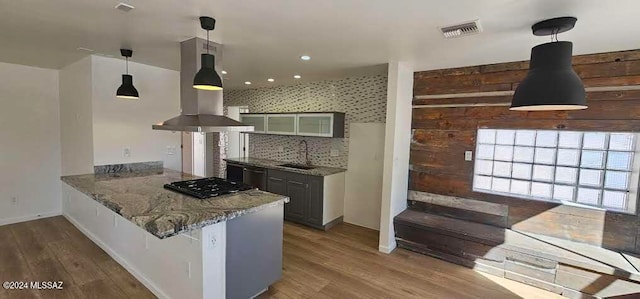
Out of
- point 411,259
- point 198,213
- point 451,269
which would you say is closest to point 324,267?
point 411,259

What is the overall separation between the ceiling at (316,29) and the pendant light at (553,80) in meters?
0.16

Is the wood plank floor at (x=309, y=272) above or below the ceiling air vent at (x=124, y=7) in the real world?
below

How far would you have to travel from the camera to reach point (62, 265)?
309 cm

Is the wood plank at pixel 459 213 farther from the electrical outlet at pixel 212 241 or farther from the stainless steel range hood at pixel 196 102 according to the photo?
the electrical outlet at pixel 212 241

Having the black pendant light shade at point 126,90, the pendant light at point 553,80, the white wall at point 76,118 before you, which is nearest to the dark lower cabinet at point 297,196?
the black pendant light shade at point 126,90

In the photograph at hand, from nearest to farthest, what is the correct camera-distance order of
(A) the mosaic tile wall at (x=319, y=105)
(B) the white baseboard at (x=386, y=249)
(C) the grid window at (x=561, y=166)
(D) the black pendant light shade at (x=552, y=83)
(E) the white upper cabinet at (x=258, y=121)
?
(D) the black pendant light shade at (x=552, y=83) → (C) the grid window at (x=561, y=166) → (B) the white baseboard at (x=386, y=249) → (A) the mosaic tile wall at (x=319, y=105) → (E) the white upper cabinet at (x=258, y=121)

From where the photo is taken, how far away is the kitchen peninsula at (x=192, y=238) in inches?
83.5

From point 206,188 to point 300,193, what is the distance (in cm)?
194

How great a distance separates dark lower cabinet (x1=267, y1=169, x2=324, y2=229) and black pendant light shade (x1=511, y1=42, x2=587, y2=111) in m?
2.85

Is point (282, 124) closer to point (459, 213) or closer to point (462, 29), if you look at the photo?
point (459, 213)

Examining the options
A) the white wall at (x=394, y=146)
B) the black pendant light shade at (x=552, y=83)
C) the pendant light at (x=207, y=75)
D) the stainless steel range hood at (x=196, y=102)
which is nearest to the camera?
the black pendant light shade at (x=552, y=83)

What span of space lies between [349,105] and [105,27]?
128 inches

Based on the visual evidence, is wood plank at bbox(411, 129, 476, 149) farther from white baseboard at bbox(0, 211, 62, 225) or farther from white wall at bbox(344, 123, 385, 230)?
white baseboard at bbox(0, 211, 62, 225)

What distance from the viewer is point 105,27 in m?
2.49
